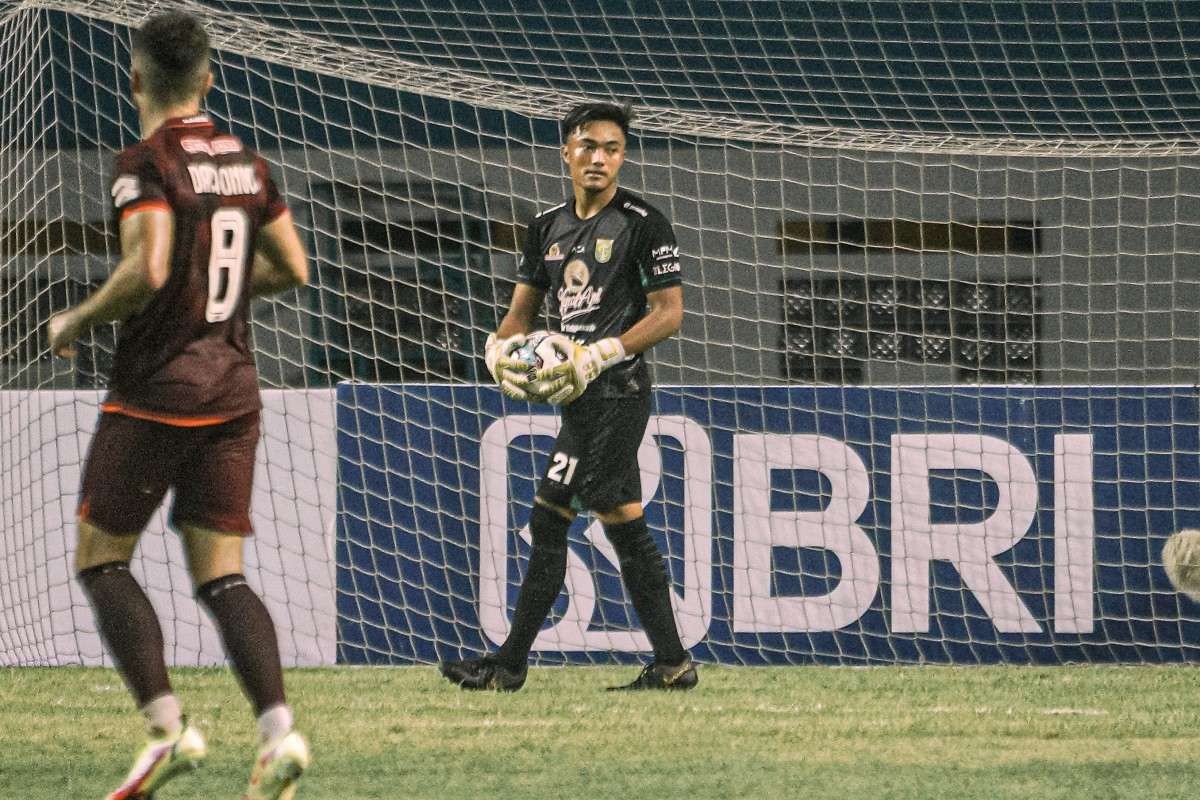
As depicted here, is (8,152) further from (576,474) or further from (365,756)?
(365,756)

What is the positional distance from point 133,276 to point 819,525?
3.82m

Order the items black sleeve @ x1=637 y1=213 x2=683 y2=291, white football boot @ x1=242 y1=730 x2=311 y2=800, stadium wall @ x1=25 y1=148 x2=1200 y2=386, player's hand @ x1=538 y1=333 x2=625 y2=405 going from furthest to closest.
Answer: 1. stadium wall @ x1=25 y1=148 x2=1200 y2=386
2. black sleeve @ x1=637 y1=213 x2=683 y2=291
3. player's hand @ x1=538 y1=333 x2=625 y2=405
4. white football boot @ x1=242 y1=730 x2=311 y2=800

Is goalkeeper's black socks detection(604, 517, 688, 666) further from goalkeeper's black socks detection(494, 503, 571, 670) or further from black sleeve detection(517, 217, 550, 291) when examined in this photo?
black sleeve detection(517, 217, 550, 291)

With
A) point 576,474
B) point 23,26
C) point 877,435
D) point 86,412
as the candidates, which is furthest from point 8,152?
point 877,435

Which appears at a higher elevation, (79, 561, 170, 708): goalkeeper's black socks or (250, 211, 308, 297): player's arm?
(250, 211, 308, 297): player's arm

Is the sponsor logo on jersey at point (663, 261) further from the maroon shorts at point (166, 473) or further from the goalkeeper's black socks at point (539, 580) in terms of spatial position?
the maroon shorts at point (166, 473)

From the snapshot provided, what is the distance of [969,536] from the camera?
6.47m

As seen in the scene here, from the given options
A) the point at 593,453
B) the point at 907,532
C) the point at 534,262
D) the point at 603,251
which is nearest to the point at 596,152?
the point at 603,251

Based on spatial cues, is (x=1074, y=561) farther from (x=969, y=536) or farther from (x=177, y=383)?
(x=177, y=383)

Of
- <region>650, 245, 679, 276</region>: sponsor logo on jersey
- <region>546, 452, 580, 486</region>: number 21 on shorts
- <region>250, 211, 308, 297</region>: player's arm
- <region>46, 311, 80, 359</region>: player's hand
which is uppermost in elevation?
<region>250, 211, 308, 297</region>: player's arm

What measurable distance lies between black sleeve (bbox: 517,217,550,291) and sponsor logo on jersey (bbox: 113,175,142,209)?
229 cm

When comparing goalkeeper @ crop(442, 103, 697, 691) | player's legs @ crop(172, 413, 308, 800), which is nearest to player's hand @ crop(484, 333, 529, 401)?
goalkeeper @ crop(442, 103, 697, 691)

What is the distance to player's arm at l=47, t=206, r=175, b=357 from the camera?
10.2ft

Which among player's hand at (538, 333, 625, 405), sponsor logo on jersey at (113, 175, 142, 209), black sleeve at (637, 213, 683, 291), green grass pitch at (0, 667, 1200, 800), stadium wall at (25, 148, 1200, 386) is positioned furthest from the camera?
stadium wall at (25, 148, 1200, 386)
